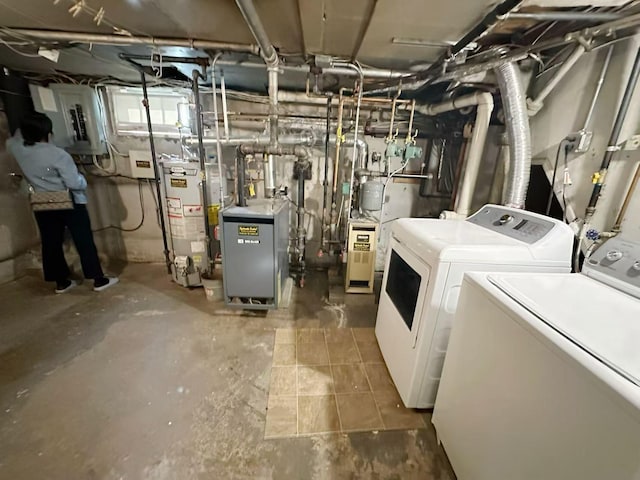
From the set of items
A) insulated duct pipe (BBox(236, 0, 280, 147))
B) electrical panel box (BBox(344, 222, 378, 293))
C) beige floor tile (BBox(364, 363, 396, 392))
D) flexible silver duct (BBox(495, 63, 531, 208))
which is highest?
insulated duct pipe (BBox(236, 0, 280, 147))

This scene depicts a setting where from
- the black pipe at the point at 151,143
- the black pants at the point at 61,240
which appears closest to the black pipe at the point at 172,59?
the black pipe at the point at 151,143

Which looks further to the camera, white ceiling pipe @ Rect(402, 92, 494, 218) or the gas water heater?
the gas water heater

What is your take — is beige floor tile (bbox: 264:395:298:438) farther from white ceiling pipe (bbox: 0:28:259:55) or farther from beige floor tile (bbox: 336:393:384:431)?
white ceiling pipe (bbox: 0:28:259:55)

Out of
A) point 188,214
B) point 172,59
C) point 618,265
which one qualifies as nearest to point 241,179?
point 188,214

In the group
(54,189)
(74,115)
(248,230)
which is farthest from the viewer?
(74,115)

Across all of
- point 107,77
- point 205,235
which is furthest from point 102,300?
point 107,77

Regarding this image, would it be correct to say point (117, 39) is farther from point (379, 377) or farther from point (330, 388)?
point (379, 377)

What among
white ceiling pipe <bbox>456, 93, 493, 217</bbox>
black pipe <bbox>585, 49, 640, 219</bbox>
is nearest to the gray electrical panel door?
white ceiling pipe <bbox>456, 93, 493, 217</bbox>

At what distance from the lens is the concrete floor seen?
1300 millimetres

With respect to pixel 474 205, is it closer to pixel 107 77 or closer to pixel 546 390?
pixel 546 390

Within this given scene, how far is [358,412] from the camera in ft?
5.25

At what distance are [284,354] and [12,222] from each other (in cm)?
352

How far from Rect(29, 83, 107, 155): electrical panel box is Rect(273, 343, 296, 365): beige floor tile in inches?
130

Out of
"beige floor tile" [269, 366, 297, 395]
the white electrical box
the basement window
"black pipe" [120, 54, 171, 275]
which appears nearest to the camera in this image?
"beige floor tile" [269, 366, 297, 395]
